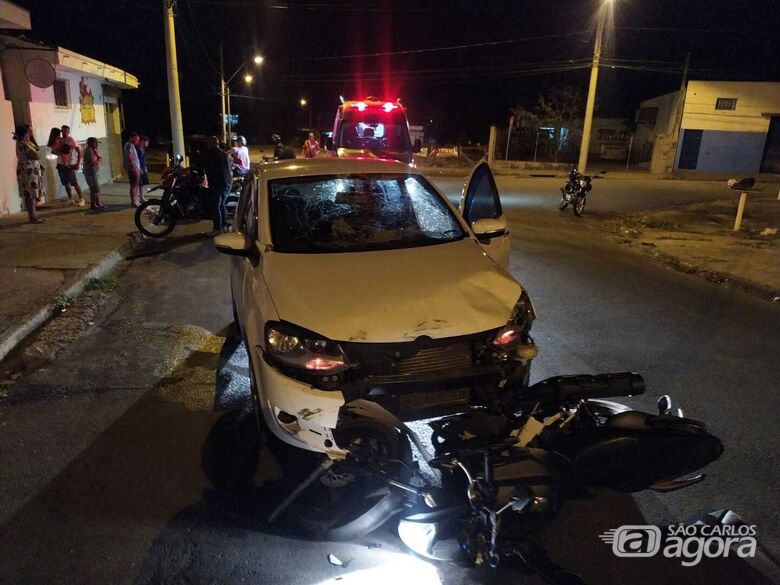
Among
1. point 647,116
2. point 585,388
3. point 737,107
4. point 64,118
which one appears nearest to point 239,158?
point 64,118

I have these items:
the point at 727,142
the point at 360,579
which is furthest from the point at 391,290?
the point at 727,142

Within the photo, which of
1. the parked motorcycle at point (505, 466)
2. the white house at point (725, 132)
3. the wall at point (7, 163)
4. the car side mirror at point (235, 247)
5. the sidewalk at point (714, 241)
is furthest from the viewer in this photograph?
the white house at point (725, 132)

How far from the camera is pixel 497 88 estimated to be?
54.4m

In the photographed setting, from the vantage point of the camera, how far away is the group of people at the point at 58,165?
10.6 m

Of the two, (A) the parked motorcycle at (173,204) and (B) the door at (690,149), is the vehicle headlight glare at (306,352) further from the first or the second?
(B) the door at (690,149)

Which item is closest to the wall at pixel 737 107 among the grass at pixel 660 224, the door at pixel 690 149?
the door at pixel 690 149

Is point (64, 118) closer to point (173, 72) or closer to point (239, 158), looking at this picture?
point (173, 72)

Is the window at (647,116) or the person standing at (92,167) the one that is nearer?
the person standing at (92,167)

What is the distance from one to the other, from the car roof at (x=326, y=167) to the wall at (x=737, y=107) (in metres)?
37.3

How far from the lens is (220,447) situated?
3.94m

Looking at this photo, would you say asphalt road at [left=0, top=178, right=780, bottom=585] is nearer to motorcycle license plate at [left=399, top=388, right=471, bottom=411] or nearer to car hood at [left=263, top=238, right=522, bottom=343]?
A: motorcycle license plate at [left=399, top=388, right=471, bottom=411]

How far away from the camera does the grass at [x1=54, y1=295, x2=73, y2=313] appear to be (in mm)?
6695

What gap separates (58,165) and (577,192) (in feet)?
41.3

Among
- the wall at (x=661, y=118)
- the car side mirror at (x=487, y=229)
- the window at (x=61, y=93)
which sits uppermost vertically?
the wall at (x=661, y=118)
